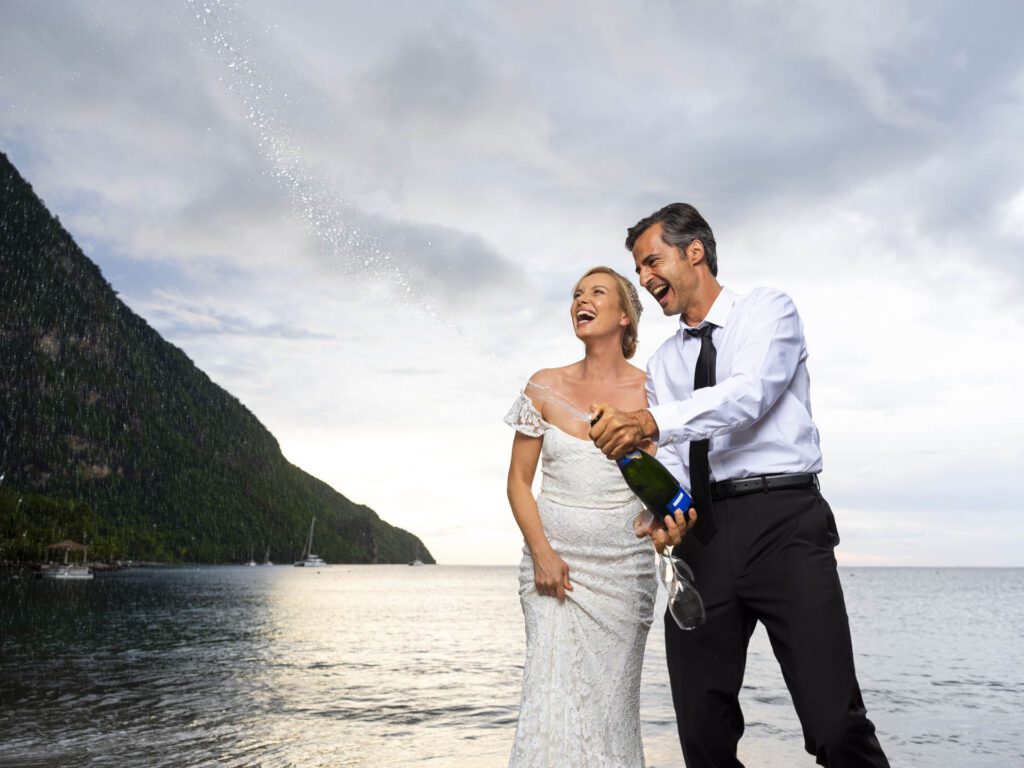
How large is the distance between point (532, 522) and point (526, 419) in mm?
525

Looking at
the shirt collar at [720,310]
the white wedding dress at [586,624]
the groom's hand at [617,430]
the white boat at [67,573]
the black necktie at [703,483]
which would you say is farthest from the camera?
the white boat at [67,573]

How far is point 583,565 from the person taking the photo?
4.12m

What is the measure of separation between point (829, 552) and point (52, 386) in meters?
191

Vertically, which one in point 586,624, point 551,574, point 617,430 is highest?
point 617,430

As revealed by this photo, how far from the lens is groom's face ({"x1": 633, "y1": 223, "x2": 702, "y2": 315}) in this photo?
11.5 ft

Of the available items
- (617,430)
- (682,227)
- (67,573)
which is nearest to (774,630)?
(617,430)

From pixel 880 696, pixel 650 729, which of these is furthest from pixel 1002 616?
pixel 650 729

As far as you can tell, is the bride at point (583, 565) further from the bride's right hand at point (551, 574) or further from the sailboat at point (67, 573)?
the sailboat at point (67, 573)

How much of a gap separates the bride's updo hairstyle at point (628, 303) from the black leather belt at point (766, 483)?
4.26 feet

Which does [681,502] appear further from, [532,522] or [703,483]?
[532,522]

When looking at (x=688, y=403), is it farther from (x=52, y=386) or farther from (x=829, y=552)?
(x=52, y=386)

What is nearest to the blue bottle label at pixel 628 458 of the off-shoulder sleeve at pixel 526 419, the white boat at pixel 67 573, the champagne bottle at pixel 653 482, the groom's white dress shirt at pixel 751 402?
the champagne bottle at pixel 653 482

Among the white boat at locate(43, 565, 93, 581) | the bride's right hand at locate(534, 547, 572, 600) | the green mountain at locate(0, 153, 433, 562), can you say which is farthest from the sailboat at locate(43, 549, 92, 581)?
the bride's right hand at locate(534, 547, 572, 600)

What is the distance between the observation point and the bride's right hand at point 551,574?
400cm
